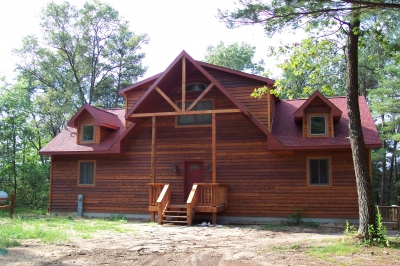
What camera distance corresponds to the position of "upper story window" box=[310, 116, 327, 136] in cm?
1602

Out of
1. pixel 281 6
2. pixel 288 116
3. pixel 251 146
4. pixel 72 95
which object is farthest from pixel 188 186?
pixel 72 95

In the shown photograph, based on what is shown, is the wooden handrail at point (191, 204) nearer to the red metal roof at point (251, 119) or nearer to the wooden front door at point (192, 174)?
the wooden front door at point (192, 174)

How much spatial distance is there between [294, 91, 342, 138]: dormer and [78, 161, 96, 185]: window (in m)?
9.38

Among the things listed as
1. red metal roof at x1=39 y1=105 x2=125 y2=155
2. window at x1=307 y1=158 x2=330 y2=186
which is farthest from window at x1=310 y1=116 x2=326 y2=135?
red metal roof at x1=39 y1=105 x2=125 y2=155

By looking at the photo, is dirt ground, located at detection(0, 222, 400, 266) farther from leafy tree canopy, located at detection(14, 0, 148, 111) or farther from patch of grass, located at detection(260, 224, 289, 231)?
leafy tree canopy, located at detection(14, 0, 148, 111)

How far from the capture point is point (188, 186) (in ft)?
55.9

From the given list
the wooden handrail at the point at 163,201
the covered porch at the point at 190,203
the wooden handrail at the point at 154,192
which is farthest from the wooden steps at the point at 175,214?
the wooden handrail at the point at 154,192

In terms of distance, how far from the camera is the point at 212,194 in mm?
14992

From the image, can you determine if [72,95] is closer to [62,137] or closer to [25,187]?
[25,187]

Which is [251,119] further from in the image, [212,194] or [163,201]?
[163,201]

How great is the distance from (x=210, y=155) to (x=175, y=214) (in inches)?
114

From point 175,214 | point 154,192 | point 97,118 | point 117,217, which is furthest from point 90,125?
point 175,214

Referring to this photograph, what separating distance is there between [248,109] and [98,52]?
2057 cm

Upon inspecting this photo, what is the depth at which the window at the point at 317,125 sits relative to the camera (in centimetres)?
1602
